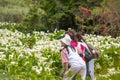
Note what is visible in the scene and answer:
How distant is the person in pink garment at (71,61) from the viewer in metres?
9.80

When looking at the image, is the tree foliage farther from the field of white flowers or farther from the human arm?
the human arm

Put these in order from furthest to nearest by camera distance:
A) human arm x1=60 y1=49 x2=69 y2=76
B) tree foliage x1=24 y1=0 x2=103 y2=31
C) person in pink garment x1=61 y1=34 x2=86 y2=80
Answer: tree foliage x1=24 y1=0 x2=103 y2=31, person in pink garment x1=61 y1=34 x2=86 y2=80, human arm x1=60 y1=49 x2=69 y2=76

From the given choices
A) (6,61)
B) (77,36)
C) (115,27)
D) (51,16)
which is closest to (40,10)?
(51,16)

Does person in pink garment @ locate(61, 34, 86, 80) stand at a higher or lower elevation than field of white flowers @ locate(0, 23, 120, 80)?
higher

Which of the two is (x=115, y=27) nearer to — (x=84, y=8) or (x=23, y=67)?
(x=84, y=8)

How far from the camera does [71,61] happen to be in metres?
9.89

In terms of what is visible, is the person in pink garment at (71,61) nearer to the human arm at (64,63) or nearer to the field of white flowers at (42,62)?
the human arm at (64,63)

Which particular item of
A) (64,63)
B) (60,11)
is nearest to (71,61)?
(64,63)

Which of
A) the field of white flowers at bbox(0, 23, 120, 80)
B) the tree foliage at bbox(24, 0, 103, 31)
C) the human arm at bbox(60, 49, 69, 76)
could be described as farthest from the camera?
the tree foliage at bbox(24, 0, 103, 31)

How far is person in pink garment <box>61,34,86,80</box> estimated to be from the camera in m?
9.80

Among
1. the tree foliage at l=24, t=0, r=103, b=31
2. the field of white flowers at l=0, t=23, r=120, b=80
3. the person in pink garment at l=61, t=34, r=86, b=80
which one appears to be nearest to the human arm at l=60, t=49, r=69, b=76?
the person in pink garment at l=61, t=34, r=86, b=80

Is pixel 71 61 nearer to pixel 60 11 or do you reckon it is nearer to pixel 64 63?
pixel 64 63

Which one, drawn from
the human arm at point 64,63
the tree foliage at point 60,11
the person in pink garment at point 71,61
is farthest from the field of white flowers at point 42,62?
the tree foliage at point 60,11

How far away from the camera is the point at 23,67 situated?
40.8 feet
